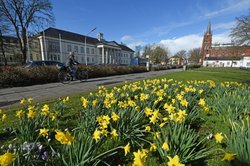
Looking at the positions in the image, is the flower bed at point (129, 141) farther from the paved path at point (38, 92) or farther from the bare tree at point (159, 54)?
the bare tree at point (159, 54)

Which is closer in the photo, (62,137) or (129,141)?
(62,137)

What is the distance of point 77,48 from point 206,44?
76395mm

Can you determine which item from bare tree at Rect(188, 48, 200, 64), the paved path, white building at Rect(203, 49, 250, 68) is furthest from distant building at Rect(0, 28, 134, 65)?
white building at Rect(203, 49, 250, 68)

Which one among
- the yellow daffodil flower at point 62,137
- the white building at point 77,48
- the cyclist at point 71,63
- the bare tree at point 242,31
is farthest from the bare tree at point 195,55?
the yellow daffodil flower at point 62,137

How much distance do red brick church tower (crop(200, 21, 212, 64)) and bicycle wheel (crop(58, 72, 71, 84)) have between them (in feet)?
313

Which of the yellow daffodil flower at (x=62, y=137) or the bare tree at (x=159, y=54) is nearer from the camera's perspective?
the yellow daffodil flower at (x=62, y=137)

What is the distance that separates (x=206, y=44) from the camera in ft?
303

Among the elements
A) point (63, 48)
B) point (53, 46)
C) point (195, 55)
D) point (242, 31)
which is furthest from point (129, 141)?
point (195, 55)

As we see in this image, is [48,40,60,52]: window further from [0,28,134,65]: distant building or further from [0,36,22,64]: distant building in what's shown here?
[0,36,22,64]: distant building

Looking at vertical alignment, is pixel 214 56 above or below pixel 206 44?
below

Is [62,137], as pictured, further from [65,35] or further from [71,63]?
[65,35]

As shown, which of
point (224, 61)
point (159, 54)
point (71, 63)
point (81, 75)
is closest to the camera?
point (71, 63)

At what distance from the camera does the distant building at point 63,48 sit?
40.5m

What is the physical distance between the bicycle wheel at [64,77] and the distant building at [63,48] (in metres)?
21.7
